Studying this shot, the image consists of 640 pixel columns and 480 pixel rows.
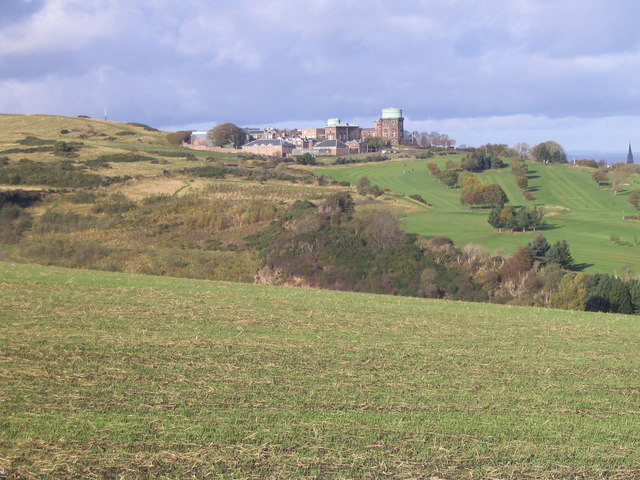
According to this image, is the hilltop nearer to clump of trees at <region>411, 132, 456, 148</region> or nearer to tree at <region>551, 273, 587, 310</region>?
tree at <region>551, 273, 587, 310</region>

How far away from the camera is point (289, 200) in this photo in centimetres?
5406

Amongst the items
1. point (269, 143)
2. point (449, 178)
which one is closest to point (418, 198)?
point (449, 178)

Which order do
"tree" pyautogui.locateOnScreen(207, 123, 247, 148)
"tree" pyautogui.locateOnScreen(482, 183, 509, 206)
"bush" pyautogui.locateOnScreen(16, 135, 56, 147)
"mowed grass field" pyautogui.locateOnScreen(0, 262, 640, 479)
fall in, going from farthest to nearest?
"tree" pyautogui.locateOnScreen(207, 123, 247, 148), "bush" pyautogui.locateOnScreen(16, 135, 56, 147), "tree" pyautogui.locateOnScreen(482, 183, 509, 206), "mowed grass field" pyautogui.locateOnScreen(0, 262, 640, 479)

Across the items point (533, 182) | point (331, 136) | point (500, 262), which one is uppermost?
point (331, 136)

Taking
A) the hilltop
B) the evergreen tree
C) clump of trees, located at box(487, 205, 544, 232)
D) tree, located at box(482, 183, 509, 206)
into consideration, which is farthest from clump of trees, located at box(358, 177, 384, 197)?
clump of trees, located at box(487, 205, 544, 232)

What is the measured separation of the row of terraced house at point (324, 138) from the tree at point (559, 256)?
232 feet

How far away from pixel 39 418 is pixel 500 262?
3101 cm

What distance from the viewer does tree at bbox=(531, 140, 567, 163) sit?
359 feet

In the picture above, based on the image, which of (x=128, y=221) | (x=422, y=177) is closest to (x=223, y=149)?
(x=422, y=177)

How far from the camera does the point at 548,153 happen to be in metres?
110

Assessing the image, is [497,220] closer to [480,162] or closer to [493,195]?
→ [493,195]

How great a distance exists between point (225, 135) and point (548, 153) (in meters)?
53.7

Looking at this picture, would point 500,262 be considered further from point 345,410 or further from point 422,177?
point 422,177

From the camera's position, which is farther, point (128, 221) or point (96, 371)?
point (128, 221)
